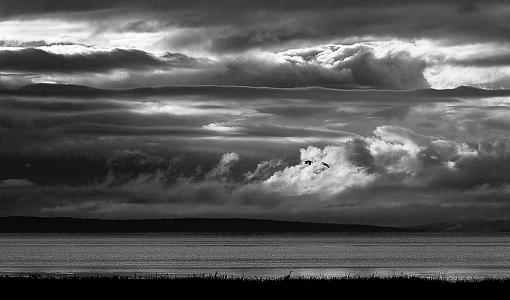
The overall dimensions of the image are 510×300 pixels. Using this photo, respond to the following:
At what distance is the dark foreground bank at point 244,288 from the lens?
60.5 metres

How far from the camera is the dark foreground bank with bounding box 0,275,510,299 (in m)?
60.5

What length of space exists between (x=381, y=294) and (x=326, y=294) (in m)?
3.49

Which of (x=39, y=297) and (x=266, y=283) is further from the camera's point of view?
(x=266, y=283)

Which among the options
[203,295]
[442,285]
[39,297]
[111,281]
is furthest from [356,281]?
[39,297]

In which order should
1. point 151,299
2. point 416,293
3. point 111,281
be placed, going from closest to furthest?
point 151,299 → point 416,293 → point 111,281

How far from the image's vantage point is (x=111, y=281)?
6650 centimetres

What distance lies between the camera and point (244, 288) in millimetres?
62750

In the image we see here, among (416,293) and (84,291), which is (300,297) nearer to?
(416,293)

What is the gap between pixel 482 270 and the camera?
439ft

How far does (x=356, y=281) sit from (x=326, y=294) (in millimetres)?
6854

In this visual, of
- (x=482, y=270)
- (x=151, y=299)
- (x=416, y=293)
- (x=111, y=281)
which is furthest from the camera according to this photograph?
(x=482, y=270)

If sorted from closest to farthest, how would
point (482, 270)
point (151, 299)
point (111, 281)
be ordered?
1. point (151, 299)
2. point (111, 281)
3. point (482, 270)

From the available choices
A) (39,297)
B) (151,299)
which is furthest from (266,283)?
(39,297)

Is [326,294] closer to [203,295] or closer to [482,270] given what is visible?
[203,295]
